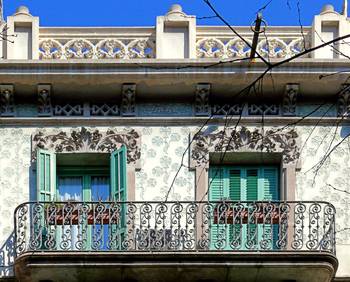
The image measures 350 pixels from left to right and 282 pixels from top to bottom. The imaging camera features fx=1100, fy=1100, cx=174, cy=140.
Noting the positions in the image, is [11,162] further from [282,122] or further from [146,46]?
[282,122]

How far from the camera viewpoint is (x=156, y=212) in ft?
57.8

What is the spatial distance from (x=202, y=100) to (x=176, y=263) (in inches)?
125

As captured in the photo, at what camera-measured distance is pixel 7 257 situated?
17.6m

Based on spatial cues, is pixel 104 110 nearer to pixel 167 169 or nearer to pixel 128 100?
pixel 128 100

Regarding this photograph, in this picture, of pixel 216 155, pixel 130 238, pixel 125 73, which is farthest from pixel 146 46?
pixel 130 238

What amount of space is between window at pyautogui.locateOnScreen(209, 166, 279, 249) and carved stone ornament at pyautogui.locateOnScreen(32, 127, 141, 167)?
56.1 inches

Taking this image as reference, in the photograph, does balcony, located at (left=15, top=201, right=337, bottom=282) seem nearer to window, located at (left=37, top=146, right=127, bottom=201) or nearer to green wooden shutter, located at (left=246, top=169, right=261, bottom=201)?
window, located at (left=37, top=146, right=127, bottom=201)

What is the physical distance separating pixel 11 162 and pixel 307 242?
509cm

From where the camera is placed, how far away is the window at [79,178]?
58.9ft

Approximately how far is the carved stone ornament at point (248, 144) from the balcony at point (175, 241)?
0.99 metres

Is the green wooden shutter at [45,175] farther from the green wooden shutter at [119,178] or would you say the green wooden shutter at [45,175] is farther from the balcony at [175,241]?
the green wooden shutter at [119,178]

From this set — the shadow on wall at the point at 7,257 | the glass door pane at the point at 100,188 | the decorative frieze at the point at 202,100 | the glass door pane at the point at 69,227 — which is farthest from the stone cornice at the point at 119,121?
the shadow on wall at the point at 7,257

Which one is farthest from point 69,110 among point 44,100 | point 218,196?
point 218,196

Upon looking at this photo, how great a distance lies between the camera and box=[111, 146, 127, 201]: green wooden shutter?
17.9 m
